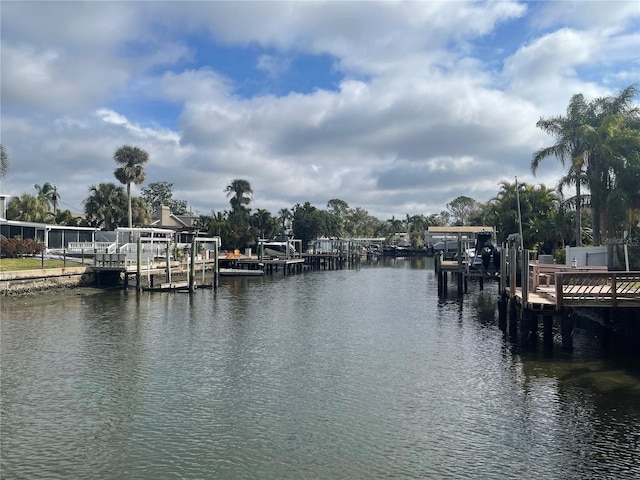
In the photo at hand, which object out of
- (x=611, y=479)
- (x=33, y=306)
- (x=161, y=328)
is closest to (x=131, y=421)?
(x=611, y=479)

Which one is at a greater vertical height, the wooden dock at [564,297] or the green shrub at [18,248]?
the green shrub at [18,248]

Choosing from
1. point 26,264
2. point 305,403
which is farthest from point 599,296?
point 26,264

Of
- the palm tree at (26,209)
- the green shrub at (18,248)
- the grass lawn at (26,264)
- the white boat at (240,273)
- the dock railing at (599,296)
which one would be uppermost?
the palm tree at (26,209)

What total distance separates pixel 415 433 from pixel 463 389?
398cm

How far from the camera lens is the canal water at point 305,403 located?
450 inches

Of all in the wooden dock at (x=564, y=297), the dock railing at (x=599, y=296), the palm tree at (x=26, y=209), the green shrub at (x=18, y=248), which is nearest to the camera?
the dock railing at (x=599, y=296)

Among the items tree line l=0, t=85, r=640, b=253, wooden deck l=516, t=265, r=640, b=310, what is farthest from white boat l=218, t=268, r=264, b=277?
wooden deck l=516, t=265, r=640, b=310

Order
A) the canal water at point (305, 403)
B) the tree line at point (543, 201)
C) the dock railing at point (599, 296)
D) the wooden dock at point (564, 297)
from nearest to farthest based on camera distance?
the canal water at point (305, 403) → the dock railing at point (599, 296) → the wooden dock at point (564, 297) → the tree line at point (543, 201)

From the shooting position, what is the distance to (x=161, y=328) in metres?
26.6

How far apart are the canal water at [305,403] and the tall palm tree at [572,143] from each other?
16.7 metres

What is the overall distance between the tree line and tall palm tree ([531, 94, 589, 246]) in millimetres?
69

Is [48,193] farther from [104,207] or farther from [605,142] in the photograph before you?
[605,142]

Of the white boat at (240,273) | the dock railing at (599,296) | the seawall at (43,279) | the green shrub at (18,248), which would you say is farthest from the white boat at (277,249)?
the dock railing at (599,296)

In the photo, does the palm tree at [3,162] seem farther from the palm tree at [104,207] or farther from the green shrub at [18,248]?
the palm tree at [104,207]
